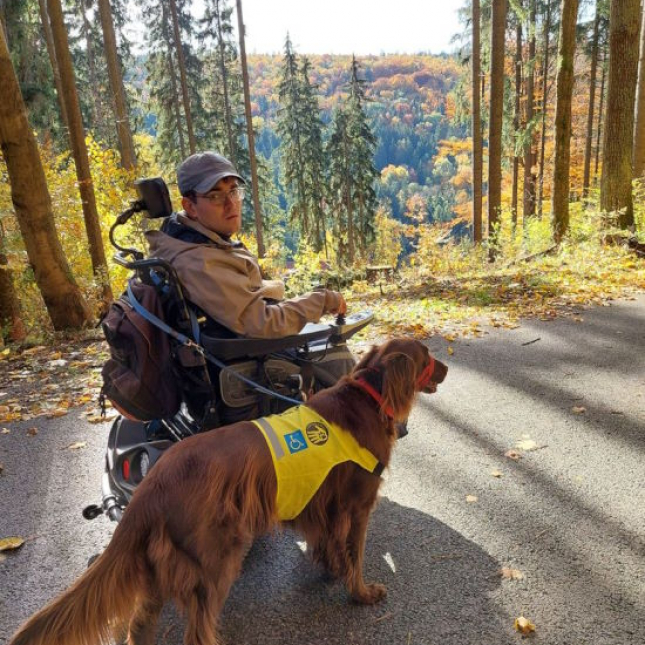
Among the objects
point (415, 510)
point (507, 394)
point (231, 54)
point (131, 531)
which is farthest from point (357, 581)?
point (231, 54)

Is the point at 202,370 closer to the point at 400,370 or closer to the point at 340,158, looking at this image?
the point at 400,370

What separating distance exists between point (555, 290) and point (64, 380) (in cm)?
746

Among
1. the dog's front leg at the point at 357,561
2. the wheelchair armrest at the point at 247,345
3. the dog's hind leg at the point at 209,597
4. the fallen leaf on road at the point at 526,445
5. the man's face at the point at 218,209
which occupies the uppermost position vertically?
the man's face at the point at 218,209

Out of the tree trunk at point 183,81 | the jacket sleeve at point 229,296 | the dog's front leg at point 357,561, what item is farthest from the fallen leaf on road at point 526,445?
the tree trunk at point 183,81

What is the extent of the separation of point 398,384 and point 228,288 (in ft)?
3.16

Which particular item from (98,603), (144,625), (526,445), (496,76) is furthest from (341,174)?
(98,603)

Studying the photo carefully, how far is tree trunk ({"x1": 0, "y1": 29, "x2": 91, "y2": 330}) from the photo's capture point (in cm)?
695

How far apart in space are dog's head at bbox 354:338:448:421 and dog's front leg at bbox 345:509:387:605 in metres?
0.53

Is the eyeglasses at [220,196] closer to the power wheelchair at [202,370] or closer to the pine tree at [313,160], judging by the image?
the power wheelchair at [202,370]

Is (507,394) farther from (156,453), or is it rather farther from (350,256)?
(350,256)

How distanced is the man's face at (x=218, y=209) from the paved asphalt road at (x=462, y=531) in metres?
1.86

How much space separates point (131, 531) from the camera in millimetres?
1835

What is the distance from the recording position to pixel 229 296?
2496 millimetres

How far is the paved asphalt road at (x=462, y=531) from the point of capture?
91.0 inches
